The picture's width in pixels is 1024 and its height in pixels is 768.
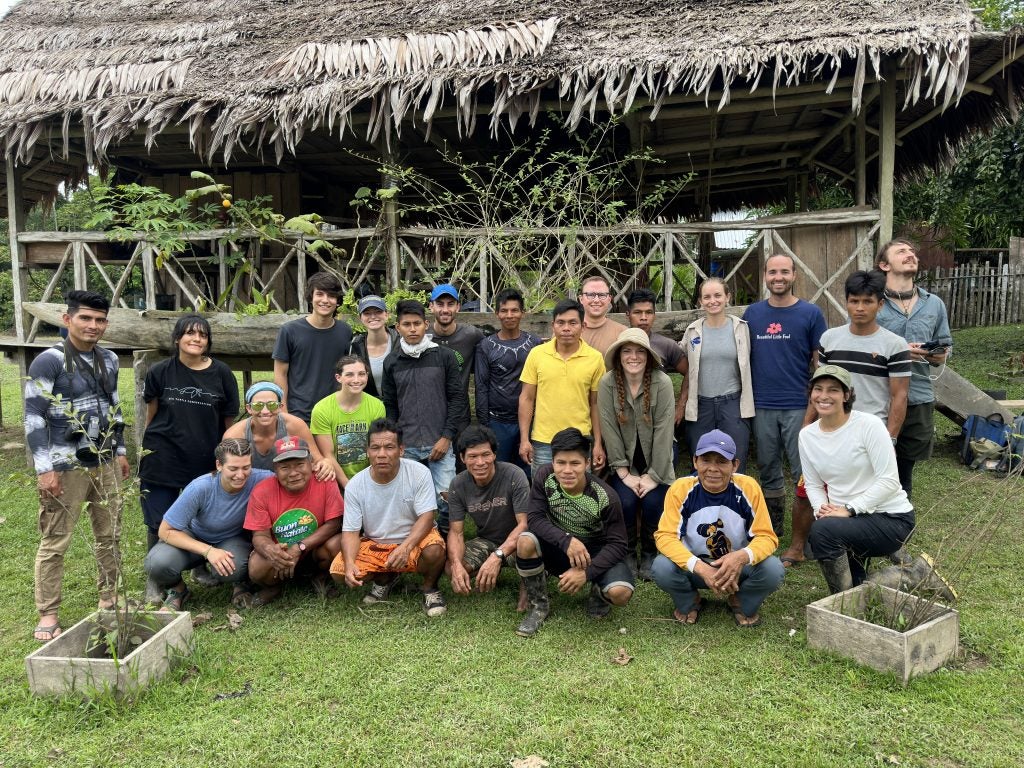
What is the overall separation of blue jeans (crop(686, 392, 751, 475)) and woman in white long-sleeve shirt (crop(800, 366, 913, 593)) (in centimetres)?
88

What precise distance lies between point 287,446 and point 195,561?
89cm

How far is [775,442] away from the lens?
4613 mm

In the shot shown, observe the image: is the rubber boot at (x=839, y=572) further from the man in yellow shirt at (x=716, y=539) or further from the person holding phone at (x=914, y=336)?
the person holding phone at (x=914, y=336)

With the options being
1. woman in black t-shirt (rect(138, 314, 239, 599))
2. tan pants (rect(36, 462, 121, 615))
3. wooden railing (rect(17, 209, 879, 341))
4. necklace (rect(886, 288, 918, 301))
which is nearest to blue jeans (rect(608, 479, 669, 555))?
necklace (rect(886, 288, 918, 301))

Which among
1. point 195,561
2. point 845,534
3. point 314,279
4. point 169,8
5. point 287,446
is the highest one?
point 169,8

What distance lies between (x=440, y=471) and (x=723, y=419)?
1821mm

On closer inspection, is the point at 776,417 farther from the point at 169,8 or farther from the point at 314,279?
the point at 169,8

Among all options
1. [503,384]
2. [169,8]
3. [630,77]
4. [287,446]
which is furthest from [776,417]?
[169,8]

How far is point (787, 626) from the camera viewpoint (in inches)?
144

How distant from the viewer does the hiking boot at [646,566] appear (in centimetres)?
437

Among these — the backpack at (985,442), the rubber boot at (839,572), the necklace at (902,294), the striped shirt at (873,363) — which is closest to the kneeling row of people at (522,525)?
the rubber boot at (839,572)

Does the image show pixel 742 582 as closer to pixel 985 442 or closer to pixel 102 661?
pixel 102 661

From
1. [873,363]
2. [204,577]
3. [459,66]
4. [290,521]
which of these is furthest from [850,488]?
[459,66]

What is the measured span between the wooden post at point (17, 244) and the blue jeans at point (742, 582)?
748 centimetres
